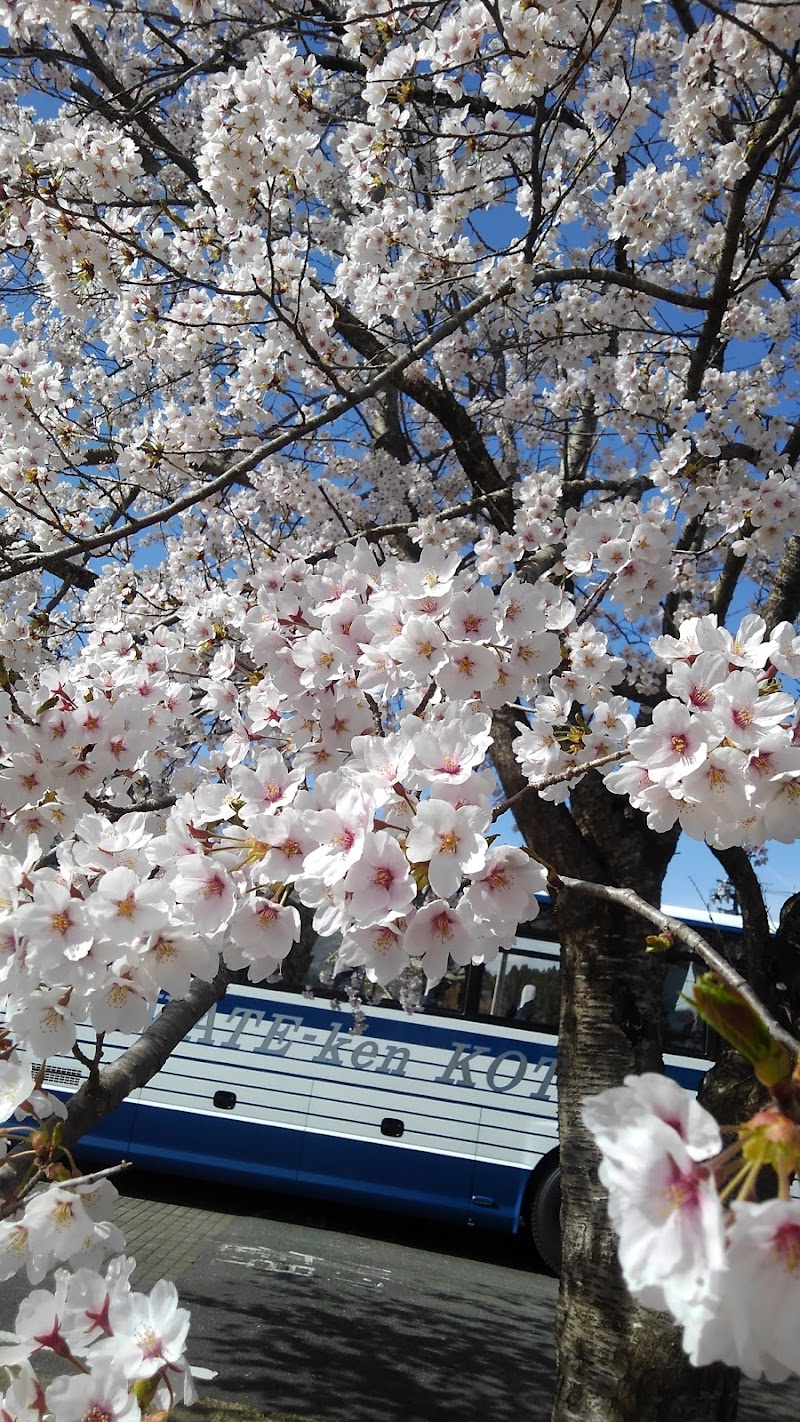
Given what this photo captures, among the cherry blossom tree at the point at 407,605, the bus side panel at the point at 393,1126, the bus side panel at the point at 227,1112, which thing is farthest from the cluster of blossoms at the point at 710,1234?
the bus side panel at the point at 227,1112

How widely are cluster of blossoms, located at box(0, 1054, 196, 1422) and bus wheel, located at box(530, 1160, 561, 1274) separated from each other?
5588 mm

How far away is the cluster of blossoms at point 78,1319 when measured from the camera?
1290mm

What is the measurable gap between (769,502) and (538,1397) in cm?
454

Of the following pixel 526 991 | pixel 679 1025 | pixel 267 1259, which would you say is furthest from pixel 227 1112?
pixel 679 1025

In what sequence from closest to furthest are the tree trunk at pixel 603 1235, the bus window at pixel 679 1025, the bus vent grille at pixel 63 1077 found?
the tree trunk at pixel 603 1235, the bus vent grille at pixel 63 1077, the bus window at pixel 679 1025

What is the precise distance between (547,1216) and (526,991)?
152 centimetres

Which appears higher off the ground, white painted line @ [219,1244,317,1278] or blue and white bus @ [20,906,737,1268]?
blue and white bus @ [20,906,737,1268]

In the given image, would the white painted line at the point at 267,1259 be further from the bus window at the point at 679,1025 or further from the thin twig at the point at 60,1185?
the thin twig at the point at 60,1185

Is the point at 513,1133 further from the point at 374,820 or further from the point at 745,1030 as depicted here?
A: the point at 745,1030

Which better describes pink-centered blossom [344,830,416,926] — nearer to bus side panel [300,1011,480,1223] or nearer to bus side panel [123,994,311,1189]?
bus side panel [300,1011,480,1223]

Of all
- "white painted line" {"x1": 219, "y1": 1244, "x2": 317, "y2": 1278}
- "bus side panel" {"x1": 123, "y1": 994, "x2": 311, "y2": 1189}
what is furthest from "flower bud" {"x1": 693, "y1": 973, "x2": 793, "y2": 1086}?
"bus side panel" {"x1": 123, "y1": 994, "x2": 311, "y2": 1189}

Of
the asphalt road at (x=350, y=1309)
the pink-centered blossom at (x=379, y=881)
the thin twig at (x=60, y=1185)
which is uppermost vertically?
the pink-centered blossom at (x=379, y=881)

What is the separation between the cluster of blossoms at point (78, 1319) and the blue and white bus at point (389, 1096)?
214 inches

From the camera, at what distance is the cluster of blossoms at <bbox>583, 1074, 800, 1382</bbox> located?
70 centimetres
